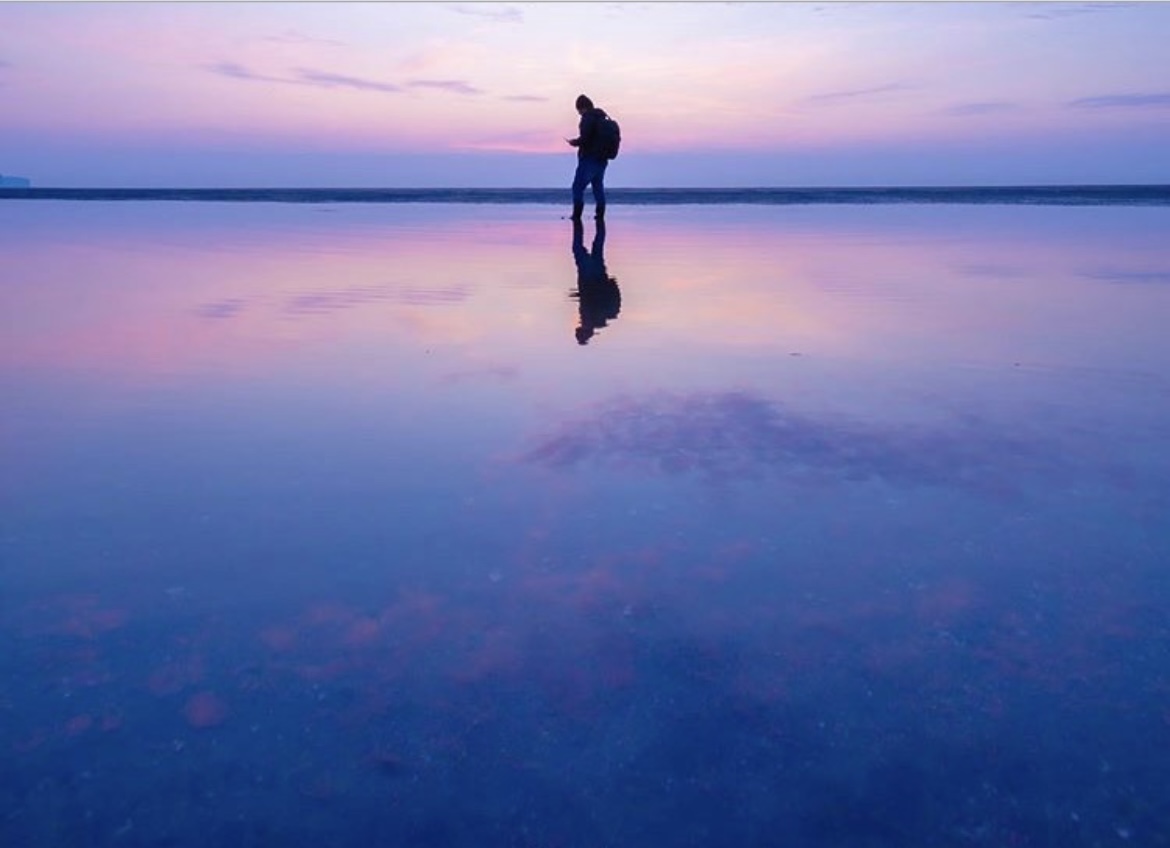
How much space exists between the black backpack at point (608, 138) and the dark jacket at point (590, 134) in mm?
17

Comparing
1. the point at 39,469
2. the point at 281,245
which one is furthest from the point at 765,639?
the point at 281,245

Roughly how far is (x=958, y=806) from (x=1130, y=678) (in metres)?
0.65

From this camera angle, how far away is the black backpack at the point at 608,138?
1421 cm

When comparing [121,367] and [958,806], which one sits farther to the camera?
[121,367]

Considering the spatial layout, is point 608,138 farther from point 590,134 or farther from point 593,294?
point 593,294

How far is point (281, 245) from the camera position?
13297 mm

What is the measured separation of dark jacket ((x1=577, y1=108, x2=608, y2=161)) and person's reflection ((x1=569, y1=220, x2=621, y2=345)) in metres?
2.57

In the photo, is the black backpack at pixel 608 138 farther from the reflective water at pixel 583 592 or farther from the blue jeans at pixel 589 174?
the reflective water at pixel 583 592

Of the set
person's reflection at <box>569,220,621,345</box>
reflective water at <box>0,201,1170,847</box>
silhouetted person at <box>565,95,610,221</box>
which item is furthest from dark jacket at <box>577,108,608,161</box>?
reflective water at <box>0,201,1170,847</box>

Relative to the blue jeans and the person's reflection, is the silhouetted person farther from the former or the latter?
the person's reflection

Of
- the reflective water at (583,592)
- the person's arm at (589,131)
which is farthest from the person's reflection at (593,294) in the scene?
the person's arm at (589,131)

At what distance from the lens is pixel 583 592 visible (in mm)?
2432

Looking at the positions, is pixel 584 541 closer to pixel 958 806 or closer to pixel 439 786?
pixel 439 786

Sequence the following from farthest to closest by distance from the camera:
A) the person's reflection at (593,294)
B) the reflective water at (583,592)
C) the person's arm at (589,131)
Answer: the person's arm at (589,131) < the person's reflection at (593,294) < the reflective water at (583,592)
